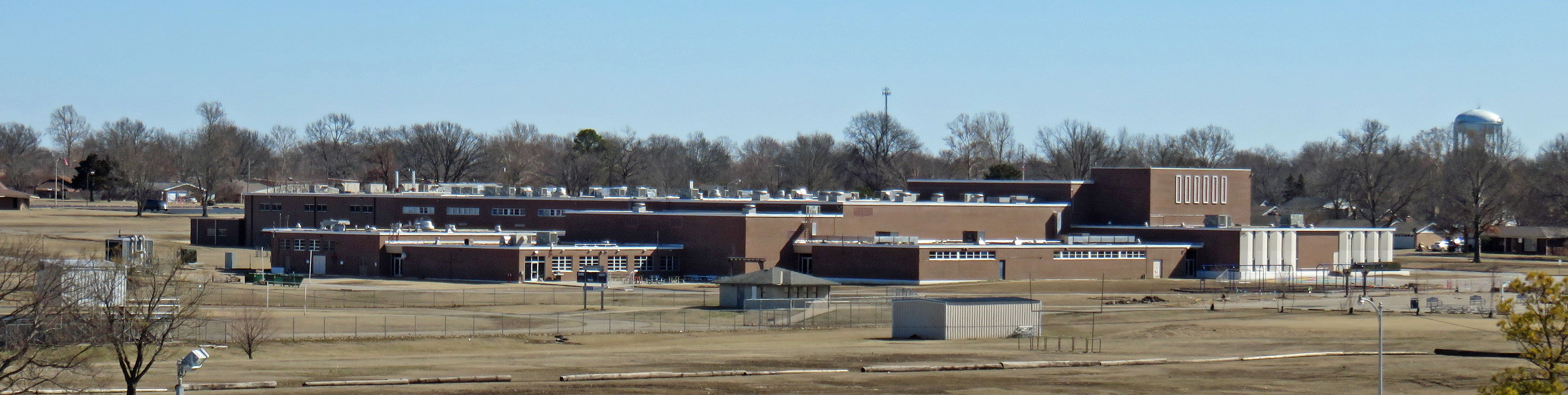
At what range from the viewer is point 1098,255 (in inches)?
3841

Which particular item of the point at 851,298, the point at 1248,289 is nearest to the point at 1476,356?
the point at 851,298

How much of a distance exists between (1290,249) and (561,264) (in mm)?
49967

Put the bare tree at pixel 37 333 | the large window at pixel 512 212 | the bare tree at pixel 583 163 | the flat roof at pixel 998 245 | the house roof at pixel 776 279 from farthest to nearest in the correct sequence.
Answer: the bare tree at pixel 583 163 → the large window at pixel 512 212 → the flat roof at pixel 998 245 → the house roof at pixel 776 279 → the bare tree at pixel 37 333

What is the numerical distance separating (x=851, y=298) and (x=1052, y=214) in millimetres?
36142

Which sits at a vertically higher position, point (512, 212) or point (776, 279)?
point (512, 212)

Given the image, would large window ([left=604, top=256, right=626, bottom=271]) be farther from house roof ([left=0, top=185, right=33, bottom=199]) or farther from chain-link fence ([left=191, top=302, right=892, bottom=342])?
house roof ([left=0, top=185, right=33, bottom=199])

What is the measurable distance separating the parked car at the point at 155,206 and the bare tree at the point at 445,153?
2856 centimetres

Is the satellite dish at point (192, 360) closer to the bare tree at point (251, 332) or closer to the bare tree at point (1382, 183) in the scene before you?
the bare tree at point (251, 332)

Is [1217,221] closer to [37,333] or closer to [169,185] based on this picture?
[37,333]

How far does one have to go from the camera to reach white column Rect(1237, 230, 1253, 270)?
102 meters

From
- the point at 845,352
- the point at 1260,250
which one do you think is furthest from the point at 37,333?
the point at 1260,250

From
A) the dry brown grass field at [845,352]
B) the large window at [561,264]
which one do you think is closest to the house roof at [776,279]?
the dry brown grass field at [845,352]

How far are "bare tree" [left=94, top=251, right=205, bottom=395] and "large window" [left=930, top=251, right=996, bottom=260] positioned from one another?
48.2 m

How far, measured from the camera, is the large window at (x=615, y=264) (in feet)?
303
